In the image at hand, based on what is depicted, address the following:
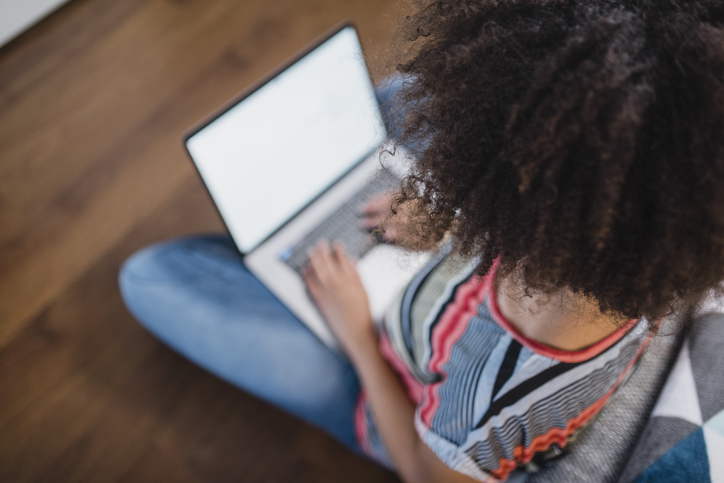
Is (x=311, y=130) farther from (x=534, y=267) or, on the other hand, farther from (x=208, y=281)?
(x=534, y=267)

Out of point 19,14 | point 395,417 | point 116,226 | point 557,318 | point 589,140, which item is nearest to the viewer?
point 589,140

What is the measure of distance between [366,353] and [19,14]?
1.60m

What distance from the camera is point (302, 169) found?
96cm

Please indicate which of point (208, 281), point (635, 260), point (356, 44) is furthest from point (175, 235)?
point (635, 260)

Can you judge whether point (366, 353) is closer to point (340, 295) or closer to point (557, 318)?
point (340, 295)

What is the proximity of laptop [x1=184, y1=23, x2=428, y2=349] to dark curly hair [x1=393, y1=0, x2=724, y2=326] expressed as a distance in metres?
0.42

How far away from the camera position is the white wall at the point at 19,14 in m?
1.54

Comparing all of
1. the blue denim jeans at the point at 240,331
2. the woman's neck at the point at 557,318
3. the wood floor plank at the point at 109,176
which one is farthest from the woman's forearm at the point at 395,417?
the wood floor plank at the point at 109,176

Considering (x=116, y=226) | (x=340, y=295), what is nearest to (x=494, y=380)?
(x=340, y=295)

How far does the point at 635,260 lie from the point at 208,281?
817mm

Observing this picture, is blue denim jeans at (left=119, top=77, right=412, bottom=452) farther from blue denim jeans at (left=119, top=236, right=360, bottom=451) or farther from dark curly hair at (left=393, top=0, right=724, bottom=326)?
dark curly hair at (left=393, top=0, right=724, bottom=326)

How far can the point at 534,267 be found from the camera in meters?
0.39

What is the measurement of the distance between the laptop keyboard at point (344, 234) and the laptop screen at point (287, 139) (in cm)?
6

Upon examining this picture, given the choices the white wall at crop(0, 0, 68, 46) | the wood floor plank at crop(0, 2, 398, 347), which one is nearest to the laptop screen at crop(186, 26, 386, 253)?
the wood floor plank at crop(0, 2, 398, 347)
